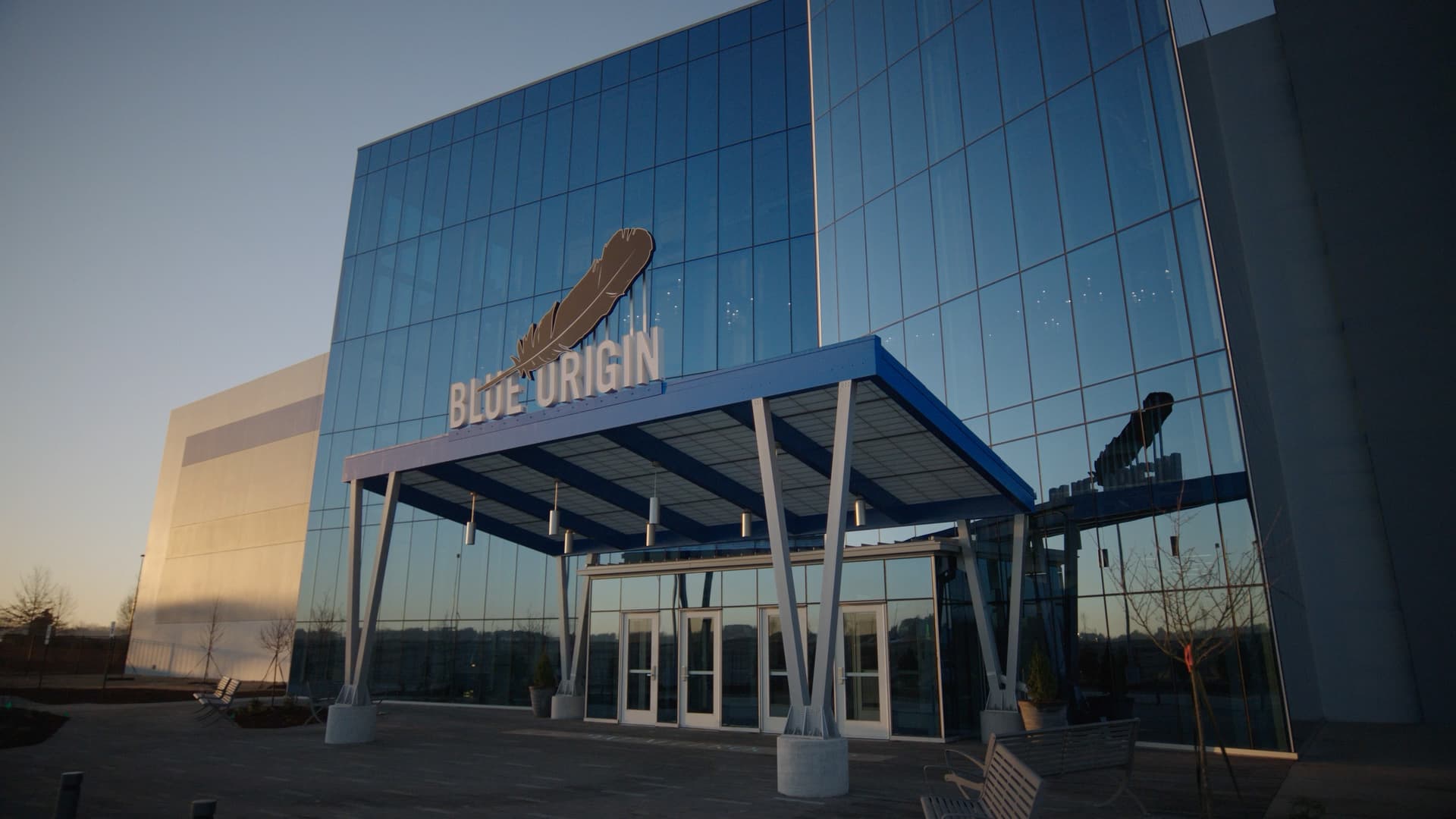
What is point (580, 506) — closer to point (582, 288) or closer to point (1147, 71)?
point (582, 288)

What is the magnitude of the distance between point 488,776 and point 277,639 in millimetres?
30520

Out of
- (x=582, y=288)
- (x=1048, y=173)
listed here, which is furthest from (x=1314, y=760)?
(x=582, y=288)

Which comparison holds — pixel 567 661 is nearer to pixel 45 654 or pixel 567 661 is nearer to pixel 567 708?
pixel 567 708

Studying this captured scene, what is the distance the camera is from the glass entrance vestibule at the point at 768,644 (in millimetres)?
17844

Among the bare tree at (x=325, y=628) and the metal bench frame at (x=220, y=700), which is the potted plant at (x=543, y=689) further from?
the bare tree at (x=325, y=628)

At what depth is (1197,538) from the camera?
15.7 metres

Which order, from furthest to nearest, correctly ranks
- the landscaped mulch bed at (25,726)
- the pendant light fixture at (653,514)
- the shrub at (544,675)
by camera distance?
the shrub at (544,675)
the landscaped mulch bed at (25,726)
the pendant light fixture at (653,514)

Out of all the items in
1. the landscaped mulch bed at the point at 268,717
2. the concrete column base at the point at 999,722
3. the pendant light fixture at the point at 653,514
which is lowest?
the landscaped mulch bed at the point at 268,717

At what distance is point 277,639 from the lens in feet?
124

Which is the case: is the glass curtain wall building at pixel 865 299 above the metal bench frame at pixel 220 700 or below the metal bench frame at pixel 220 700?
above

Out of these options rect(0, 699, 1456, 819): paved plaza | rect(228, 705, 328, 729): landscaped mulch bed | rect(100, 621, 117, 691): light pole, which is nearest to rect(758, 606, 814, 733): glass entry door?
rect(0, 699, 1456, 819): paved plaza

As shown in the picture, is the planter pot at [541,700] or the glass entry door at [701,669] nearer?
the glass entry door at [701,669]

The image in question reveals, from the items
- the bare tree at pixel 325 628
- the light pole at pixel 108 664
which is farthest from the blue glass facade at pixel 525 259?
the light pole at pixel 108 664

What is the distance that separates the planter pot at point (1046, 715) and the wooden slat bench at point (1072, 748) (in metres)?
7.52
